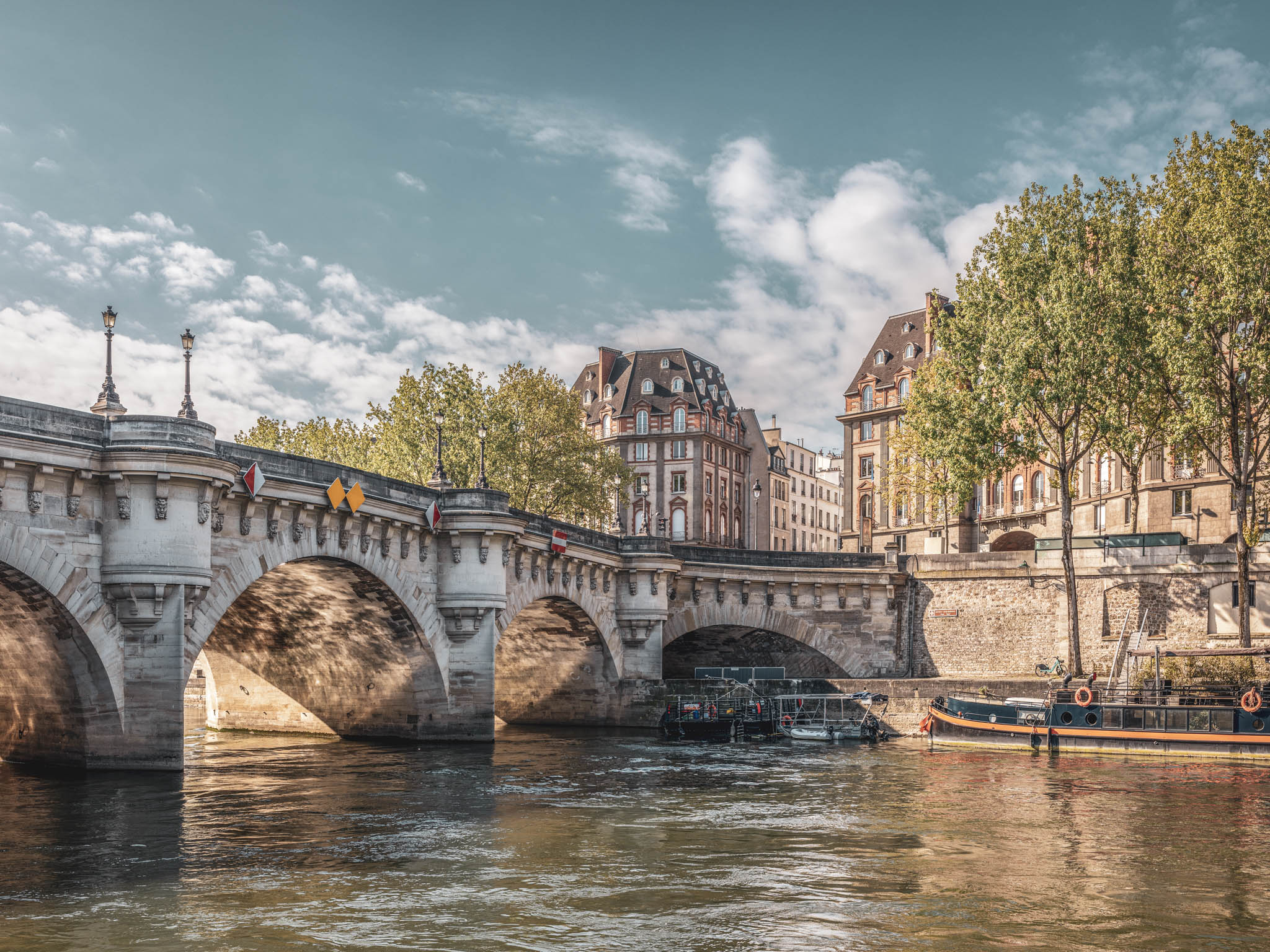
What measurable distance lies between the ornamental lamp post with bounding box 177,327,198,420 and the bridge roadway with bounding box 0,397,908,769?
1.39 ft

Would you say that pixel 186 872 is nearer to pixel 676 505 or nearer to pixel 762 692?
pixel 762 692

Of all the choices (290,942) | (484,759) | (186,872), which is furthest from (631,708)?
(290,942)

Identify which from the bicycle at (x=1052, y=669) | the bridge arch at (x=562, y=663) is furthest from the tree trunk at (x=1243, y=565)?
the bridge arch at (x=562, y=663)

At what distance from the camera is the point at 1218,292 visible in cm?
4984

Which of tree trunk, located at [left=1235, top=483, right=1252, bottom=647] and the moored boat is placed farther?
tree trunk, located at [left=1235, top=483, right=1252, bottom=647]

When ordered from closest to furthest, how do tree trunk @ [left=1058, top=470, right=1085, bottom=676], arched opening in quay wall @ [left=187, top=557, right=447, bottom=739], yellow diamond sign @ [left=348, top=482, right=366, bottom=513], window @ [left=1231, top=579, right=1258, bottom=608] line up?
yellow diamond sign @ [left=348, top=482, right=366, bottom=513], arched opening in quay wall @ [left=187, top=557, right=447, bottom=739], tree trunk @ [left=1058, top=470, right=1085, bottom=676], window @ [left=1231, top=579, right=1258, bottom=608]

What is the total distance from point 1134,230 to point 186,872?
44.1 meters

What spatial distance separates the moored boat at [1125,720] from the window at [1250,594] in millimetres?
8229

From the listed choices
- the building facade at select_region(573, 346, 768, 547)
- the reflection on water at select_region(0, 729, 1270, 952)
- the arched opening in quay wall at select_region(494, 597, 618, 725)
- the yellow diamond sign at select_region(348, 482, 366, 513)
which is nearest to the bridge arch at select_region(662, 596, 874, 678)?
the arched opening in quay wall at select_region(494, 597, 618, 725)

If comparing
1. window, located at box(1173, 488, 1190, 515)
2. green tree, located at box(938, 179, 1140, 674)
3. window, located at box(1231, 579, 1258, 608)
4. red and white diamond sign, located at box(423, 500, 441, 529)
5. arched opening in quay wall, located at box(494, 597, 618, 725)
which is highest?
green tree, located at box(938, 179, 1140, 674)

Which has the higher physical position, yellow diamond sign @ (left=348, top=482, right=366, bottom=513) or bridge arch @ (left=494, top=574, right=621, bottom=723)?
yellow diamond sign @ (left=348, top=482, right=366, bottom=513)

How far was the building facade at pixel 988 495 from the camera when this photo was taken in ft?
216

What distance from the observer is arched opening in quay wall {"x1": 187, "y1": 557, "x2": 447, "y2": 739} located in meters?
42.5

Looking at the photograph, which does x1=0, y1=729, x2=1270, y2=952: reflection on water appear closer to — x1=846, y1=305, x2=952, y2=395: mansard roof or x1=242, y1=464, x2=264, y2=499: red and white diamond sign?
x1=242, y1=464, x2=264, y2=499: red and white diamond sign
